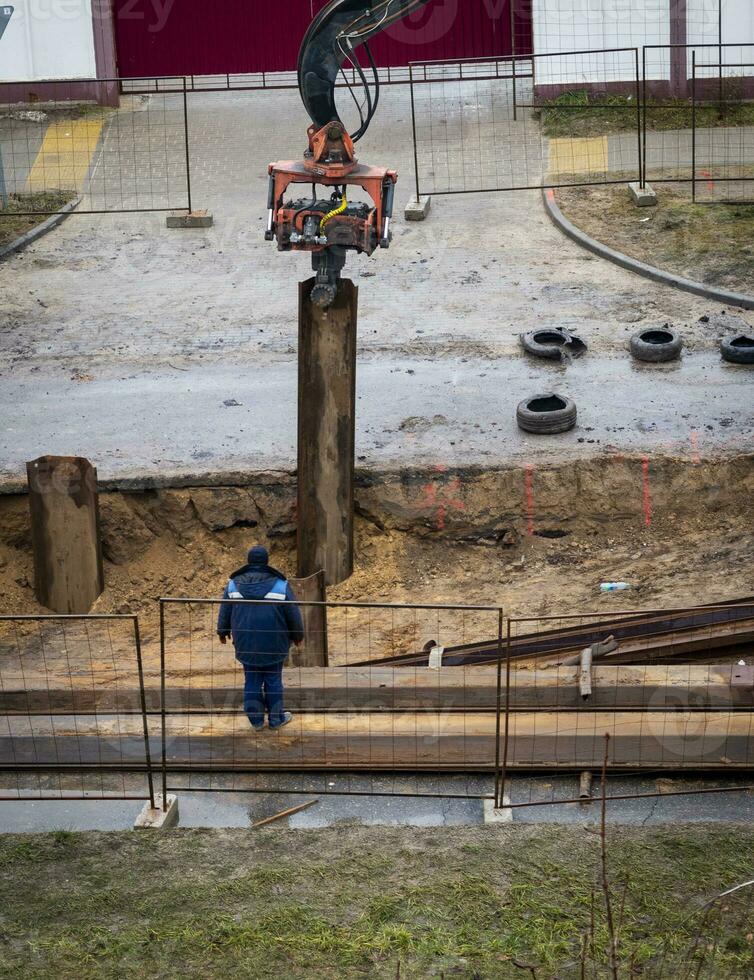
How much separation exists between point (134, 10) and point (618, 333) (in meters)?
11.7

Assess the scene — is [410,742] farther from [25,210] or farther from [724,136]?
[724,136]

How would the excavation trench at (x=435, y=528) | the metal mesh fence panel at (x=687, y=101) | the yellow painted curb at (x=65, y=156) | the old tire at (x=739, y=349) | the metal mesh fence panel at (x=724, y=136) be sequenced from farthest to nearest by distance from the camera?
the yellow painted curb at (x=65, y=156) < the metal mesh fence panel at (x=687, y=101) < the metal mesh fence panel at (x=724, y=136) < the old tire at (x=739, y=349) < the excavation trench at (x=435, y=528)

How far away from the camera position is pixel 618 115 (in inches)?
842

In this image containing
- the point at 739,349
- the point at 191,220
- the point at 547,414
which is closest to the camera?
the point at 547,414

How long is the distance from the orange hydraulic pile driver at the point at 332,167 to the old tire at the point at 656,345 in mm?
4656

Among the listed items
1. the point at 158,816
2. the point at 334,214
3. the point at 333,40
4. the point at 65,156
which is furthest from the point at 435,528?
the point at 65,156

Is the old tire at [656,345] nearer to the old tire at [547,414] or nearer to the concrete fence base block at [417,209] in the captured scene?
the old tire at [547,414]

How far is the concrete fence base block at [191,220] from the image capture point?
19219 millimetres

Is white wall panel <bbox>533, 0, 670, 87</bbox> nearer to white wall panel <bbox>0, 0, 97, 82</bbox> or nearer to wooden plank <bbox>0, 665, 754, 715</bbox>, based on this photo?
white wall panel <bbox>0, 0, 97, 82</bbox>

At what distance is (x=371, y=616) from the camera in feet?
43.1

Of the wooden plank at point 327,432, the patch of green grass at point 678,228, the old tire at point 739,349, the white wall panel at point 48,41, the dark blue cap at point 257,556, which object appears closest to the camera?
the dark blue cap at point 257,556

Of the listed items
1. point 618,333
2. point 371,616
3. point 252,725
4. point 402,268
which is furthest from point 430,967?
point 402,268

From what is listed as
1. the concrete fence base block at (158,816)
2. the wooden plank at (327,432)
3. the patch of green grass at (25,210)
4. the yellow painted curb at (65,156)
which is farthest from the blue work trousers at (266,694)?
the yellow painted curb at (65,156)

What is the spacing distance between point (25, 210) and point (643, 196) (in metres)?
8.66
